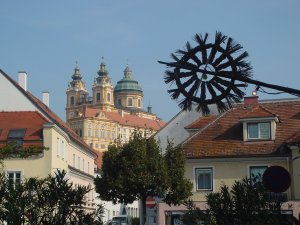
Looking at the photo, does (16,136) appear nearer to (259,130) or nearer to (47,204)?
(259,130)

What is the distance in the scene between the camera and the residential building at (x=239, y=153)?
32.5 metres

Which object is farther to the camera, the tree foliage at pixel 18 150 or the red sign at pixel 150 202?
the tree foliage at pixel 18 150

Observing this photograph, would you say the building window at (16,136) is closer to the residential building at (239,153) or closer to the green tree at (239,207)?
the residential building at (239,153)

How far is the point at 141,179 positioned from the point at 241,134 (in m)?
6.53

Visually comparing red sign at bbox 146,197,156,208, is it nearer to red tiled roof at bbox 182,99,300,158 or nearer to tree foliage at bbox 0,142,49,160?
red tiled roof at bbox 182,99,300,158

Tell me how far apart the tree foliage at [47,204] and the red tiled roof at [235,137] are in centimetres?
2273

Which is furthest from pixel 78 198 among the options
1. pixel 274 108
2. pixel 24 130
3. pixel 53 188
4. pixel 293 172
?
pixel 24 130

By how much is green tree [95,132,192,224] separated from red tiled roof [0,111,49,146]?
812 cm

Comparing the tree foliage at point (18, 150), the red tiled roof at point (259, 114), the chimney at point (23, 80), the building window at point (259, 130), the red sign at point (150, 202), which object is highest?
the chimney at point (23, 80)

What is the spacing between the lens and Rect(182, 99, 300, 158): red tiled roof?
33250mm

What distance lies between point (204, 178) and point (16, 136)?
15.3m

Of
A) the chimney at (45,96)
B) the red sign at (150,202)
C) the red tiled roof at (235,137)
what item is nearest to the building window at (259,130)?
the red tiled roof at (235,137)

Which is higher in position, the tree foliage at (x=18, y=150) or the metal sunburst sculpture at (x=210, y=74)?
the tree foliage at (x=18, y=150)

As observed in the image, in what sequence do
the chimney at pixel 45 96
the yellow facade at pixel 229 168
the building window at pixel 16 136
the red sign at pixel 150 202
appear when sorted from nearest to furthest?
1. the red sign at pixel 150 202
2. the yellow facade at pixel 229 168
3. the building window at pixel 16 136
4. the chimney at pixel 45 96
